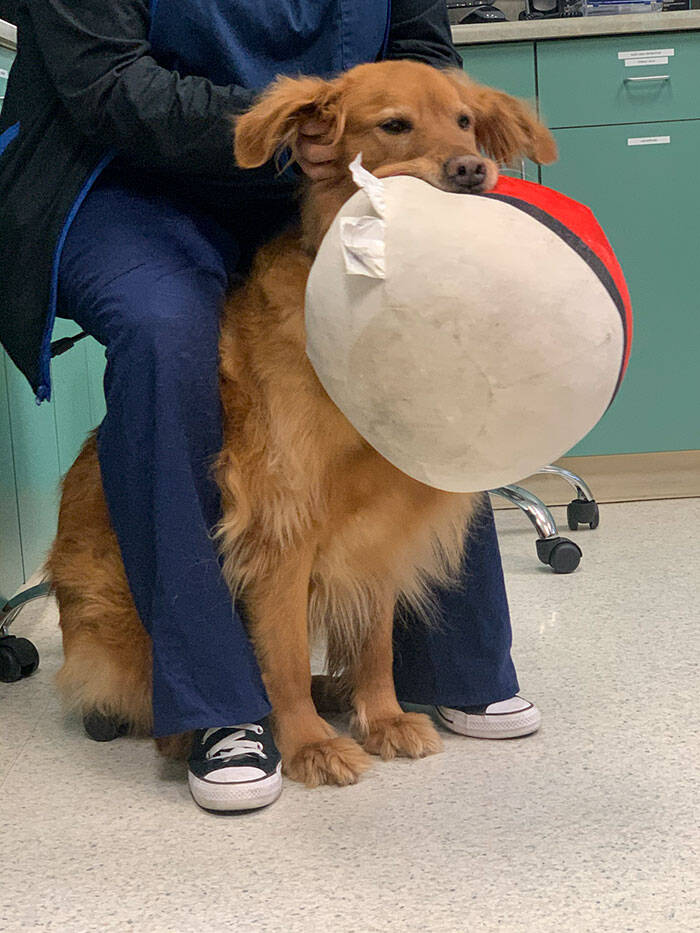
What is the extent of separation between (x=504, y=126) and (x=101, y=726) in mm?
1016

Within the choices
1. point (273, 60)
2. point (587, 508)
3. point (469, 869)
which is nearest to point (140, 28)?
point (273, 60)

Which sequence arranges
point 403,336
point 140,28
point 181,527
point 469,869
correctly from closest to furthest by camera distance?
1. point 403,336
2. point 469,869
3. point 181,527
4. point 140,28

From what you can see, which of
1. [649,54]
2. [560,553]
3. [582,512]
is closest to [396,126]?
[560,553]

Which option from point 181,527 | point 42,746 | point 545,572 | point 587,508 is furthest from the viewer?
point 587,508

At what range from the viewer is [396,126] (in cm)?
135

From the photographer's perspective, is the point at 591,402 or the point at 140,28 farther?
the point at 140,28

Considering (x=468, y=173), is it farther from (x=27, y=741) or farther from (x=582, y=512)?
(x=582, y=512)

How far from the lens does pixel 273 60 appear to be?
1610 mm

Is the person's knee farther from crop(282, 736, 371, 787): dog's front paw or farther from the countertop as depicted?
the countertop

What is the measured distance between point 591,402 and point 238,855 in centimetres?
64

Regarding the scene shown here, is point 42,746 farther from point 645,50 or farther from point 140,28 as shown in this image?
point 645,50

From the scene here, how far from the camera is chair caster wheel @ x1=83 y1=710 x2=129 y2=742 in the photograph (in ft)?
5.46

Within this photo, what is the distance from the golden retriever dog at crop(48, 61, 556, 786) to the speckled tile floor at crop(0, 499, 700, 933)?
0.32 ft

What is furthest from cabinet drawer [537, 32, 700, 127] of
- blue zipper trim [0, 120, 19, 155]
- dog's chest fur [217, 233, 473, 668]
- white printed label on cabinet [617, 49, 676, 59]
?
dog's chest fur [217, 233, 473, 668]
